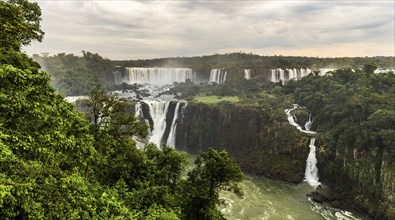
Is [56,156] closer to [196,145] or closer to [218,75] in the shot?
[196,145]

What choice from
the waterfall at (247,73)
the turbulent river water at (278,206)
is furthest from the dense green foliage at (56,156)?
the waterfall at (247,73)

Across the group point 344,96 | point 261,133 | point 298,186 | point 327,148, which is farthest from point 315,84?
point 298,186

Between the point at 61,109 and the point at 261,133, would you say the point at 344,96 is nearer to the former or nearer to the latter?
the point at 261,133

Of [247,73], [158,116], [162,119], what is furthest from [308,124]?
[247,73]

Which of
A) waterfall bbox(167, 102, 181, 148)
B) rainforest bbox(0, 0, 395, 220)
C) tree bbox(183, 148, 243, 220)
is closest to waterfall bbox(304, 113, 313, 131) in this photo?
rainforest bbox(0, 0, 395, 220)

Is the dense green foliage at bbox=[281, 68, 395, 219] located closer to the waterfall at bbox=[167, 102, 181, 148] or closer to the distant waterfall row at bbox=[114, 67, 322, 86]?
the waterfall at bbox=[167, 102, 181, 148]

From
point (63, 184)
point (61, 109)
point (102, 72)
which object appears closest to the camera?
point (63, 184)

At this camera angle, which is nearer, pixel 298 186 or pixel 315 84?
Result: pixel 298 186

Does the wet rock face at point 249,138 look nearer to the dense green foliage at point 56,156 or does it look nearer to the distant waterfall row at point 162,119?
the distant waterfall row at point 162,119
